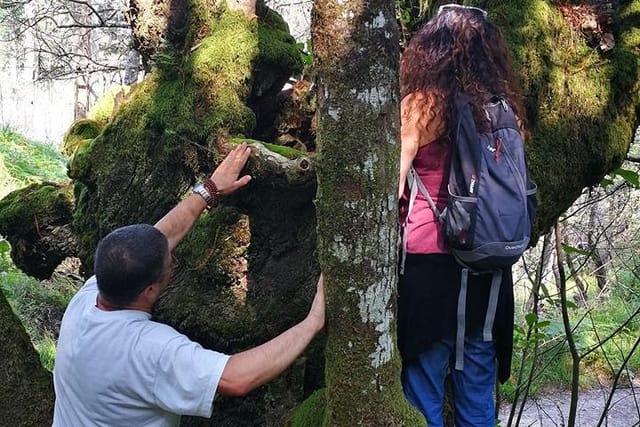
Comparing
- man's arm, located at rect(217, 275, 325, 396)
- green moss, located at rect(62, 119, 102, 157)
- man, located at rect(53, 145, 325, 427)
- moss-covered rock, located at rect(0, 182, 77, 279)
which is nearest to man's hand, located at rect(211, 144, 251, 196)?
man, located at rect(53, 145, 325, 427)

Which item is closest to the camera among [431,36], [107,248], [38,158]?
[107,248]

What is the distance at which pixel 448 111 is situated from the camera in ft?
7.76

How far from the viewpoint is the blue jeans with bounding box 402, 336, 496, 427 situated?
8.55ft

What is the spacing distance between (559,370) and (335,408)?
766cm

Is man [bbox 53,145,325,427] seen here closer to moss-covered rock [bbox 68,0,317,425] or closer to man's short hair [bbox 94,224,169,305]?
man's short hair [bbox 94,224,169,305]

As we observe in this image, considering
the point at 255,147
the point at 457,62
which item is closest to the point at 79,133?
the point at 255,147

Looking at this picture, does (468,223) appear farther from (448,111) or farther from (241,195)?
(241,195)

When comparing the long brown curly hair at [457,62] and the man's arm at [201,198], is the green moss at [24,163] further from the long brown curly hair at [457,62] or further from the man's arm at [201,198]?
the long brown curly hair at [457,62]

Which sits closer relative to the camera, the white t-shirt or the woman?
the white t-shirt

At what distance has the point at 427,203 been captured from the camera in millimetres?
2459

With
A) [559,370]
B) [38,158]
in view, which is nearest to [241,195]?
[559,370]

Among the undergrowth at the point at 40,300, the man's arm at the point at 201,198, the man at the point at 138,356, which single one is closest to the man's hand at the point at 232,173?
the man's arm at the point at 201,198

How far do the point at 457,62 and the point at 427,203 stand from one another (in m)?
0.56

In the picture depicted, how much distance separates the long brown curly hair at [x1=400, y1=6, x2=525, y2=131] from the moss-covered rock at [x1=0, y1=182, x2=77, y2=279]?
2.56 metres
